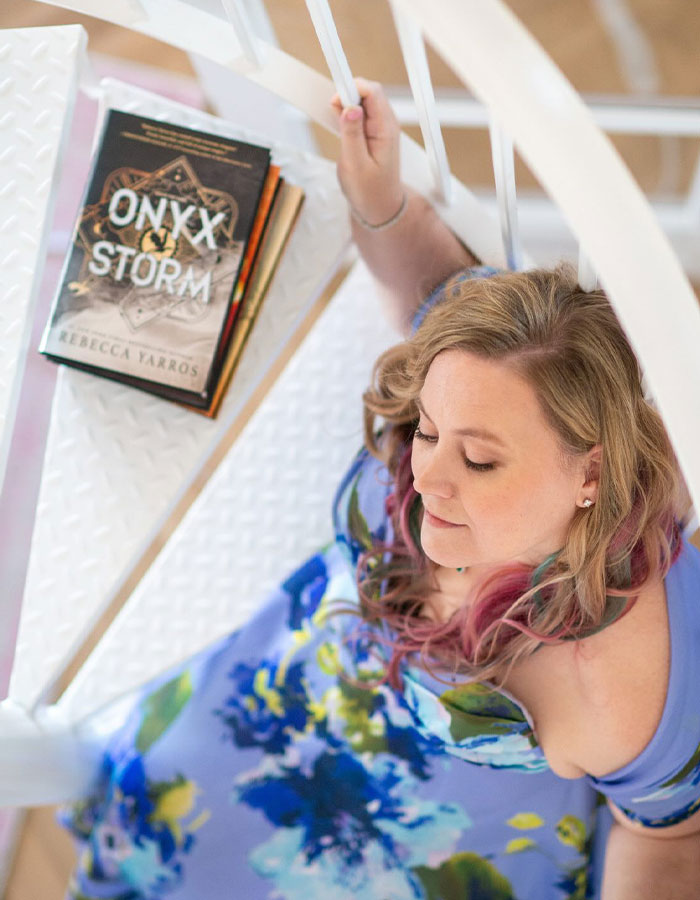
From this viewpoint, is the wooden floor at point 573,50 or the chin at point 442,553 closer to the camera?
the chin at point 442,553

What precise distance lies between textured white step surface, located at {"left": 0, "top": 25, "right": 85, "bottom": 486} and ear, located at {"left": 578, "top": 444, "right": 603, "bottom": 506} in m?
0.65

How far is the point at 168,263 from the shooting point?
3.71 ft

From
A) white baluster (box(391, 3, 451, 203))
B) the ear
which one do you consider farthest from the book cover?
the ear

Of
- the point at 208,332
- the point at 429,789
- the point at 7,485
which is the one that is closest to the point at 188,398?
the point at 208,332

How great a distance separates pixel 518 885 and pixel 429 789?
0.55 feet

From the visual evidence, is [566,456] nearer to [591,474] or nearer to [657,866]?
[591,474]

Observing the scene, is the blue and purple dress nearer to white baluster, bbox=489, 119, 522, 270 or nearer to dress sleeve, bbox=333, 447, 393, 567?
dress sleeve, bbox=333, 447, 393, 567

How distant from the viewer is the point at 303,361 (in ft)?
4.51

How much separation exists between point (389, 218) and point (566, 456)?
1.39 ft

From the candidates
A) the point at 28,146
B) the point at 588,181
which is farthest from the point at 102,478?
the point at 588,181

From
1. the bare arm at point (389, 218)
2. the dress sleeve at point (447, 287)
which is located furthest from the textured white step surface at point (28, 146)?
the dress sleeve at point (447, 287)

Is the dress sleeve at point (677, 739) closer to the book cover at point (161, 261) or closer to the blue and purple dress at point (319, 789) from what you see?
the blue and purple dress at point (319, 789)

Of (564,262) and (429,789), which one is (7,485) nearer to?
(429,789)

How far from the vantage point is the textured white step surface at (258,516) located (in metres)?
1.29
